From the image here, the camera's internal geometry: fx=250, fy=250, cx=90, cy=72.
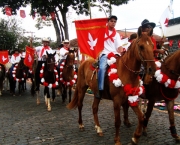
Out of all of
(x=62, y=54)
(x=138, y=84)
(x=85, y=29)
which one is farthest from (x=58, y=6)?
(x=138, y=84)

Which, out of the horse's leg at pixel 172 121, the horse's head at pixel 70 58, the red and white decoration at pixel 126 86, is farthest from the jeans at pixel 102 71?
the horse's head at pixel 70 58

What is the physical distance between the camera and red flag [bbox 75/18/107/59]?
6.02 meters

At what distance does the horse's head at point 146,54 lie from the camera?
4.54 metres

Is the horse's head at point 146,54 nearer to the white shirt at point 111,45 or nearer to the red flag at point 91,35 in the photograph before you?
the red flag at point 91,35

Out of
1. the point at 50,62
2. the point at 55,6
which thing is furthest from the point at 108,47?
the point at 55,6

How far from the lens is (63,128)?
7.20 m

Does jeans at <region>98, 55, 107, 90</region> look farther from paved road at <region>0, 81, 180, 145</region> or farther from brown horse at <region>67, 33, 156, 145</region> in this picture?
paved road at <region>0, 81, 180, 145</region>

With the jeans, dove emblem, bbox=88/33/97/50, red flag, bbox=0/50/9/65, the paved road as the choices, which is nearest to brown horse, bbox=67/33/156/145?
Answer: the jeans

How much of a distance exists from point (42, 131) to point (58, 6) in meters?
16.4

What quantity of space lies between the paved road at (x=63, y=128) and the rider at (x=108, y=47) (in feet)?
3.89

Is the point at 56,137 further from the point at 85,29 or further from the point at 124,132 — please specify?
the point at 85,29

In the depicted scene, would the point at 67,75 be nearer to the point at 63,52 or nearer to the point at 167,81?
the point at 63,52

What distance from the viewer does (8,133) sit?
689 cm

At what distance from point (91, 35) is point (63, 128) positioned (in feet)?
9.34
